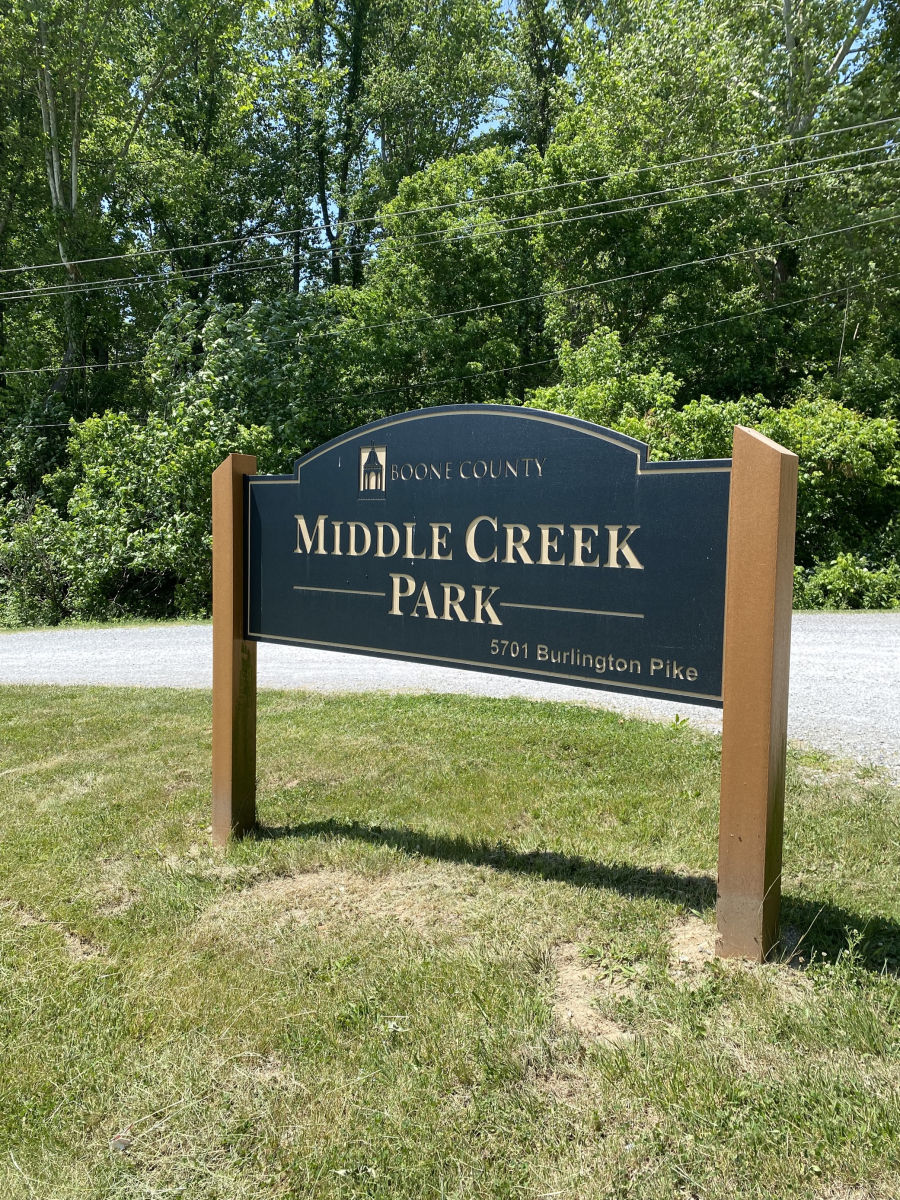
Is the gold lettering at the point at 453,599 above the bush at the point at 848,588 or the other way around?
above

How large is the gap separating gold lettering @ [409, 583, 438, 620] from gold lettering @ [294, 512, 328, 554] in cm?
56

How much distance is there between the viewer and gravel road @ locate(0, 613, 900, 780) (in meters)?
6.52

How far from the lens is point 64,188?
23078 millimetres

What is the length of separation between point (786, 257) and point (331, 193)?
14.4m

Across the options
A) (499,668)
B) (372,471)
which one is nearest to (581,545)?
(499,668)

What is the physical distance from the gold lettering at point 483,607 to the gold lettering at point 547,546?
9.8 inches

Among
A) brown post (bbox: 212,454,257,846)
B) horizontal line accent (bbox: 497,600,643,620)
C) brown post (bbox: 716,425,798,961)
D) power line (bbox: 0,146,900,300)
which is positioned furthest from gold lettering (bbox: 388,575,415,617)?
power line (bbox: 0,146,900,300)

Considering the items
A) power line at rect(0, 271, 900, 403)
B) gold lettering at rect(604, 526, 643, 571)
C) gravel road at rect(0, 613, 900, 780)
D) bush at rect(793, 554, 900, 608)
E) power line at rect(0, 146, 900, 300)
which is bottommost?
gravel road at rect(0, 613, 900, 780)

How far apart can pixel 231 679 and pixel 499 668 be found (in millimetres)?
1366

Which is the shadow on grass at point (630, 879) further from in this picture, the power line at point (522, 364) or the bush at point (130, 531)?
the power line at point (522, 364)

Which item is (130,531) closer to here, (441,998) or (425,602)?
(425,602)

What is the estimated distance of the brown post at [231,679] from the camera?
4.14 m

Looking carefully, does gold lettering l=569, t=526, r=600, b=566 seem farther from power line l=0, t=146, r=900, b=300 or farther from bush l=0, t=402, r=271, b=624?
power line l=0, t=146, r=900, b=300

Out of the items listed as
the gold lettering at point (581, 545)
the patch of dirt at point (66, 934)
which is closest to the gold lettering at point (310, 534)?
the gold lettering at point (581, 545)
